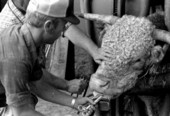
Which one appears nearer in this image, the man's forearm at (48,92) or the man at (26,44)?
the man at (26,44)

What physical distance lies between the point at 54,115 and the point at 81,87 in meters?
1.61

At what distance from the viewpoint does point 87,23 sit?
113 inches

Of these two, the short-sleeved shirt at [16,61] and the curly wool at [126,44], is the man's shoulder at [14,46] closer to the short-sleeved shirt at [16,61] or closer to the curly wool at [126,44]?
the short-sleeved shirt at [16,61]

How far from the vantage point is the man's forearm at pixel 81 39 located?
2418 mm

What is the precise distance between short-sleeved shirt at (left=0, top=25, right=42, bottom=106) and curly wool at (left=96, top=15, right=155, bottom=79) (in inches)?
17.1

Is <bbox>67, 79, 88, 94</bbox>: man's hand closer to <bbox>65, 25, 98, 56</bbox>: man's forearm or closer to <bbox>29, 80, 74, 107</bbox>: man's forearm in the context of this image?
<bbox>29, 80, 74, 107</bbox>: man's forearm

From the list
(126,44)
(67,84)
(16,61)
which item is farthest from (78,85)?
(16,61)

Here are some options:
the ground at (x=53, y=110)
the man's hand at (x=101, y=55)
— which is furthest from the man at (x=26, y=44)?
the ground at (x=53, y=110)

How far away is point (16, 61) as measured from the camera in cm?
196

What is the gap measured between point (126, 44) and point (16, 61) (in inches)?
25.6

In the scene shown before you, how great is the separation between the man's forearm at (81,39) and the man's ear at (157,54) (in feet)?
1.29

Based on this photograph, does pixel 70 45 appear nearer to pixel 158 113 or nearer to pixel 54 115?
pixel 54 115

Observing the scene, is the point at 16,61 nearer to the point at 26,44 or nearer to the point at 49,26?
the point at 26,44

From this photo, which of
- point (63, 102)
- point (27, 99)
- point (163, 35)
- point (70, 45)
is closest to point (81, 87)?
point (63, 102)
